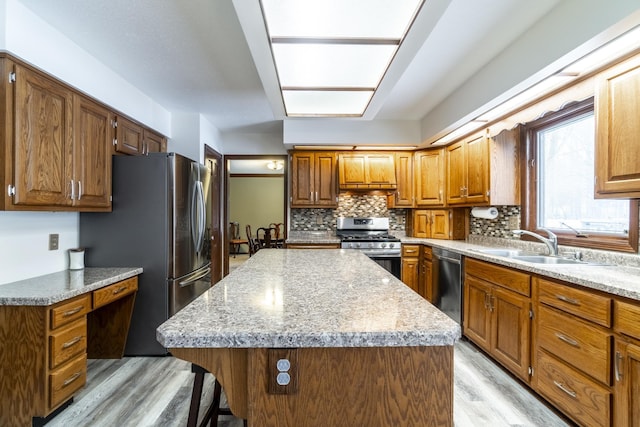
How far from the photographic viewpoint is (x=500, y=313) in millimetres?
2377

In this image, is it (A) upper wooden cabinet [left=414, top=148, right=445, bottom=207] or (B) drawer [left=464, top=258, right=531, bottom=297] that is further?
(A) upper wooden cabinet [left=414, top=148, right=445, bottom=207]

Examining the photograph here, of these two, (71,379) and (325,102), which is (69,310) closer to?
(71,379)

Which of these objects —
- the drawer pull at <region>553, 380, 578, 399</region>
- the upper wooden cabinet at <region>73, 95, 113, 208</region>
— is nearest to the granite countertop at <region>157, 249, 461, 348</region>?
the drawer pull at <region>553, 380, 578, 399</region>

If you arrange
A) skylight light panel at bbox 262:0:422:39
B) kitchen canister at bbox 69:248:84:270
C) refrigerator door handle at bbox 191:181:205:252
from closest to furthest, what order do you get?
1. skylight light panel at bbox 262:0:422:39
2. kitchen canister at bbox 69:248:84:270
3. refrigerator door handle at bbox 191:181:205:252

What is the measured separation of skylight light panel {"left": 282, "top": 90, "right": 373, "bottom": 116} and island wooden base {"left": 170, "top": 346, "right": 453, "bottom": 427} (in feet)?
6.09

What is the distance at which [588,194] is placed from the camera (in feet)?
7.95

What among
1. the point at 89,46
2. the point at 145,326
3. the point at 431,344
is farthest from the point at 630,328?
the point at 89,46

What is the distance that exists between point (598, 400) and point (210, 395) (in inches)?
86.9

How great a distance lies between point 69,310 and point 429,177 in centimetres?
385

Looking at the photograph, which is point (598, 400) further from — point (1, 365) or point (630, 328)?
point (1, 365)

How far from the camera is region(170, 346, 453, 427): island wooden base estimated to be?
92 cm

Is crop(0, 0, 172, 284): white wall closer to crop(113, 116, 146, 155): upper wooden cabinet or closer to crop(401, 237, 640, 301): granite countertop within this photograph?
crop(113, 116, 146, 155): upper wooden cabinet

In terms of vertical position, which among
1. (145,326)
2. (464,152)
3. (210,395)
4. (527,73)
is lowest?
(210,395)

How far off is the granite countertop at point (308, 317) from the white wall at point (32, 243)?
5.20 ft
